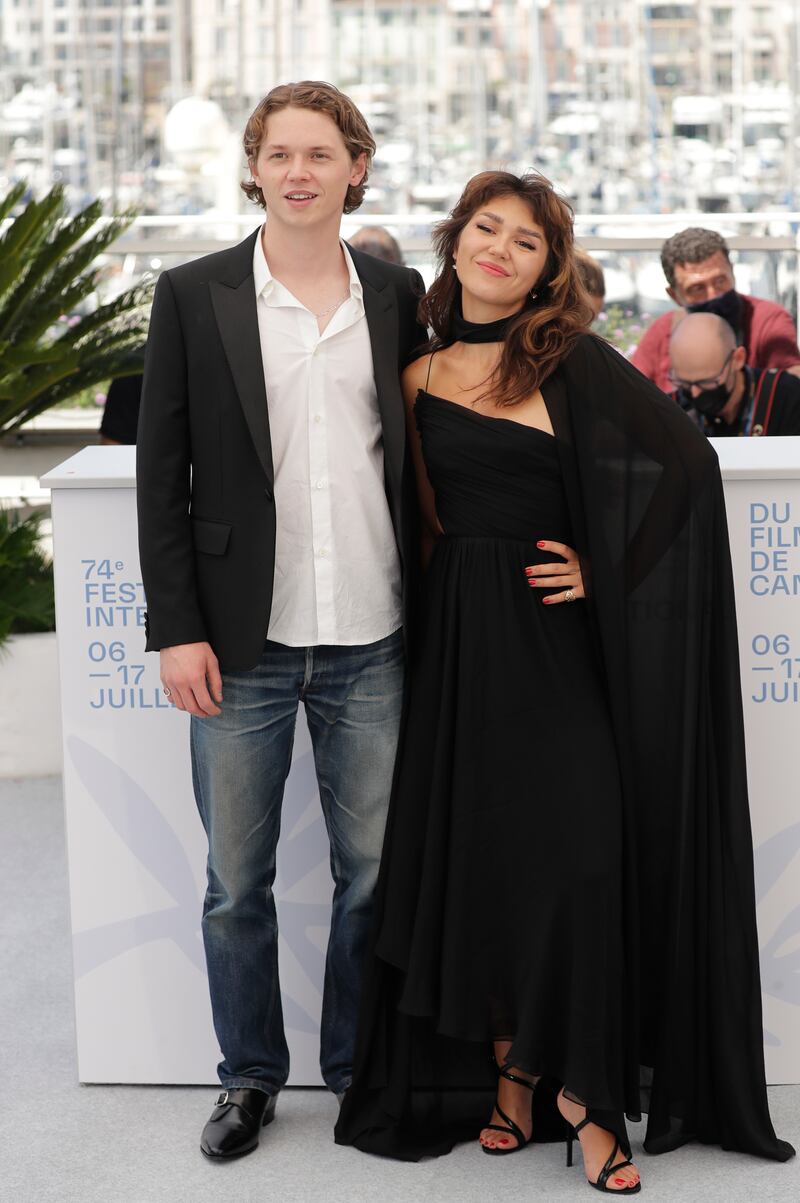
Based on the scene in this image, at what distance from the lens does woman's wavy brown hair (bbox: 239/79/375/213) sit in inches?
86.7

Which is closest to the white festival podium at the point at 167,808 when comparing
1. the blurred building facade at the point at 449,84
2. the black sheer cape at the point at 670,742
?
the black sheer cape at the point at 670,742

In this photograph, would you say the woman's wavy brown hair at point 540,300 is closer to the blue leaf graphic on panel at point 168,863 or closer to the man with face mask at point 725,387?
the blue leaf graphic on panel at point 168,863

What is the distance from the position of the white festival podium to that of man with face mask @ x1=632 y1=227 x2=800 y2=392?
205 cm

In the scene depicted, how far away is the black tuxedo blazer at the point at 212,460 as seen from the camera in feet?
7.23

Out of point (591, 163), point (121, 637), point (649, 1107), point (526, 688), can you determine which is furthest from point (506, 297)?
point (591, 163)

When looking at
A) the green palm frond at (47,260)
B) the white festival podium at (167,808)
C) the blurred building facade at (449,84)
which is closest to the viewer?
the white festival podium at (167,808)

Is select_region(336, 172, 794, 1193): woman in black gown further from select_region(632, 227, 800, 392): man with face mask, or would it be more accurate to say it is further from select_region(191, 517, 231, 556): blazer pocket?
select_region(632, 227, 800, 392): man with face mask

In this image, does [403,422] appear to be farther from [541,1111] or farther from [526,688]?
[541,1111]

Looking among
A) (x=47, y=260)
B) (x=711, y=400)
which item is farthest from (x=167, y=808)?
(x=47, y=260)

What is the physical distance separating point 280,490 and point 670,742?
71cm

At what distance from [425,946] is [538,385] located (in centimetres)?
88

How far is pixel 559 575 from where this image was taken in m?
2.28

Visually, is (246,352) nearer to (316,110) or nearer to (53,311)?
(316,110)

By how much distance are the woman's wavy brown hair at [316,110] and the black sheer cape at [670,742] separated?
448 millimetres
